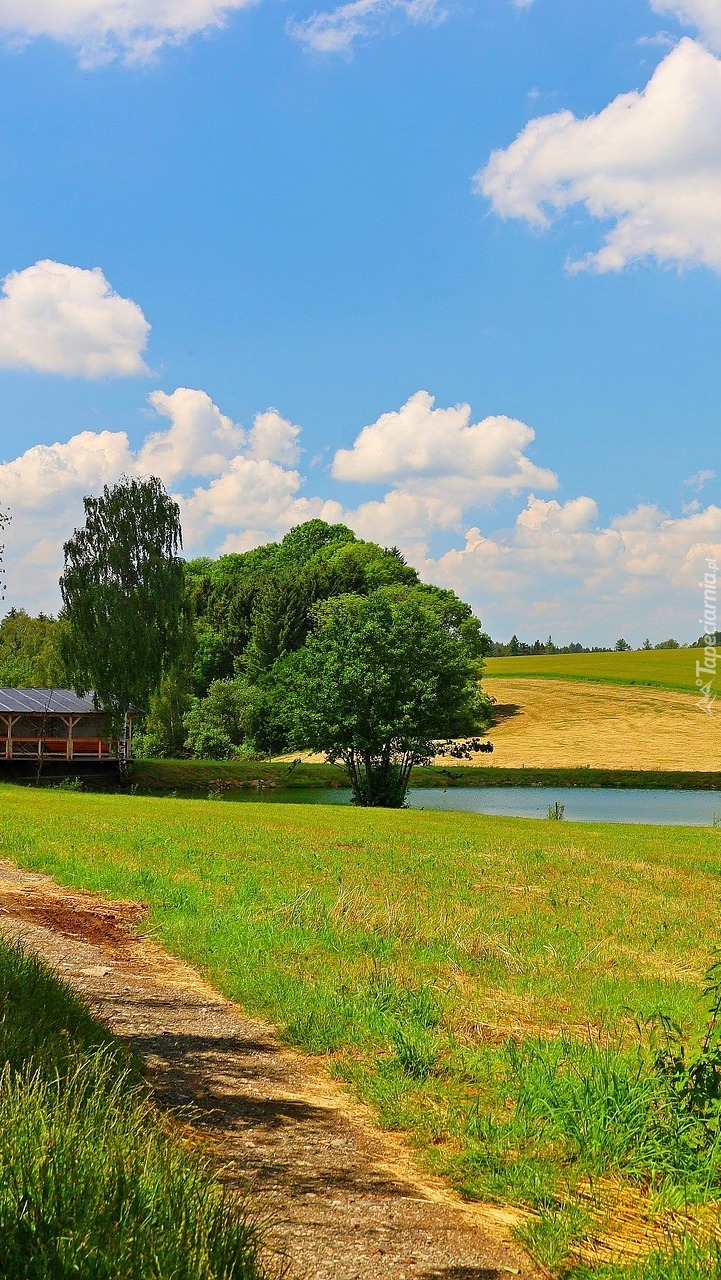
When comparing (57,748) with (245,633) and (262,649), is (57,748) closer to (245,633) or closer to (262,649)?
Result: (262,649)

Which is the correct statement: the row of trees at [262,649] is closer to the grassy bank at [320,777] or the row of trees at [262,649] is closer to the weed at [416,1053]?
the grassy bank at [320,777]

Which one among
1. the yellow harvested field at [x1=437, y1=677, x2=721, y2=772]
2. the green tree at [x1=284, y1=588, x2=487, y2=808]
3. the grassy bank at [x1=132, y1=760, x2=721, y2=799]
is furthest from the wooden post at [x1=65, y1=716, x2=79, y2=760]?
the yellow harvested field at [x1=437, y1=677, x2=721, y2=772]

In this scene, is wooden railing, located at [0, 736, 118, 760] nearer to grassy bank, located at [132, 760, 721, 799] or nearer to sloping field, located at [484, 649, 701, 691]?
grassy bank, located at [132, 760, 721, 799]

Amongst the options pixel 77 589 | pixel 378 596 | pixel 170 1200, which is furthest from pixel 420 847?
pixel 77 589

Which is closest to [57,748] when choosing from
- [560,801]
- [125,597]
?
[125,597]

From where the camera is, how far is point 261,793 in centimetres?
5628

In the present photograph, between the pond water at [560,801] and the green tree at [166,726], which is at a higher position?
the green tree at [166,726]

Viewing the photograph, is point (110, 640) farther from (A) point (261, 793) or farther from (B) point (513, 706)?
(B) point (513, 706)

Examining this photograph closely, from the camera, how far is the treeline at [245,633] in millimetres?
72562

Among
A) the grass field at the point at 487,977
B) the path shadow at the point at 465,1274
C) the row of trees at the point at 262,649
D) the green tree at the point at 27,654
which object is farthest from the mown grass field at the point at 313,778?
the path shadow at the point at 465,1274

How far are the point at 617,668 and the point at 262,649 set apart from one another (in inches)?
2049

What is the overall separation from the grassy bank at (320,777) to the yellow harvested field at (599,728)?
4.18m

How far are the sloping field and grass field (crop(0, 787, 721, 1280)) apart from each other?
278 feet

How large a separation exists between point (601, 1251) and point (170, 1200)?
222 cm
